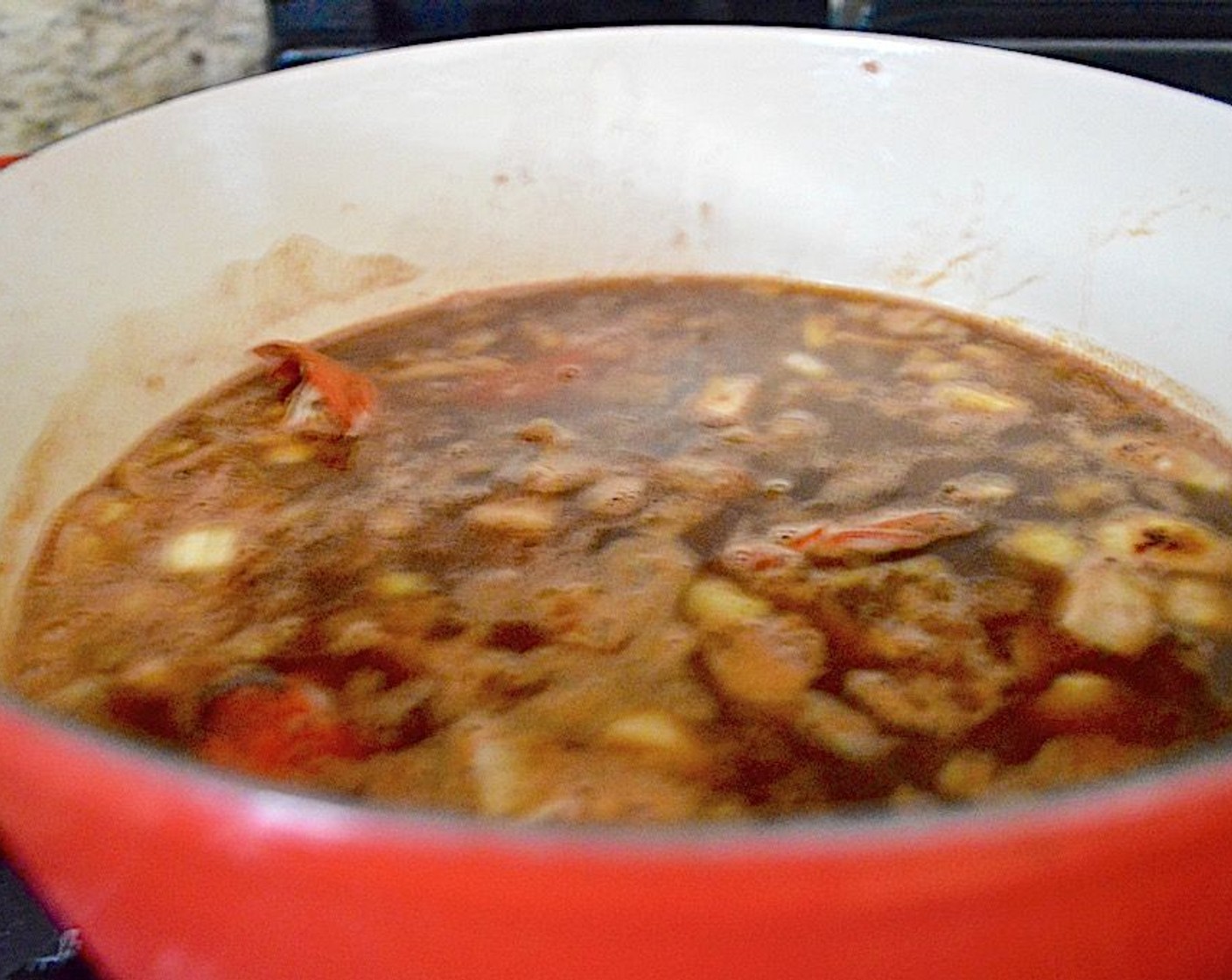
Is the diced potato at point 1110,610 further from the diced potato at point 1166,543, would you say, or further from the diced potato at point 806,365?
the diced potato at point 806,365

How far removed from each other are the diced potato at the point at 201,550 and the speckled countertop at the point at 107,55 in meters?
0.58

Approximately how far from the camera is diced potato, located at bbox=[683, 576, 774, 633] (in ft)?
2.59

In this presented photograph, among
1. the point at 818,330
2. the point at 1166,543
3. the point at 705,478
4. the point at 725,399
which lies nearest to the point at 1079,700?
the point at 1166,543

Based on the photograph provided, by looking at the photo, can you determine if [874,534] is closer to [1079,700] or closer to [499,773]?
[1079,700]

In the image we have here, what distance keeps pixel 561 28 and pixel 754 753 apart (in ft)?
2.82

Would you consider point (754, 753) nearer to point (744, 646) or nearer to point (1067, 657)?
point (744, 646)

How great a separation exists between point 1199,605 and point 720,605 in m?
0.32

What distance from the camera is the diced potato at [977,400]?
41.1 inches

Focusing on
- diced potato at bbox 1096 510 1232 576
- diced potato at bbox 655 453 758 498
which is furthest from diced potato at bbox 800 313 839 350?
diced potato at bbox 1096 510 1232 576

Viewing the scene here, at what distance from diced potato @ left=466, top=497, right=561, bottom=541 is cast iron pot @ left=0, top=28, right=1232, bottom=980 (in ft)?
1.06

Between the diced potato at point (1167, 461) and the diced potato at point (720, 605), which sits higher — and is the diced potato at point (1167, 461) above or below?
below

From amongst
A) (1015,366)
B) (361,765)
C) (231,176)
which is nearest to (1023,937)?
(361,765)

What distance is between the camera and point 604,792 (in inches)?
25.0

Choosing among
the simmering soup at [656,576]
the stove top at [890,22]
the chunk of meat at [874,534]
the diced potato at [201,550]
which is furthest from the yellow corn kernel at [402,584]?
the stove top at [890,22]
